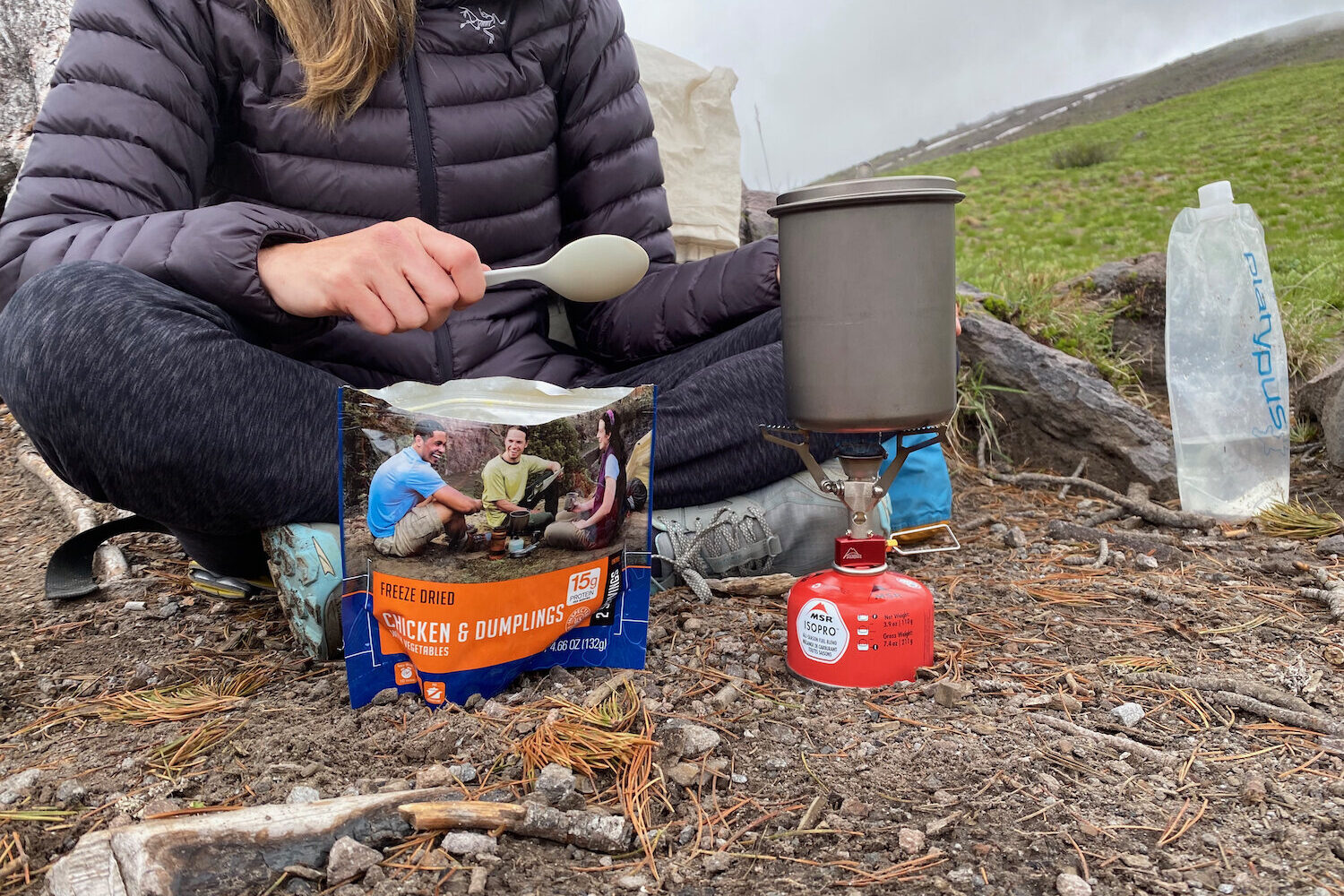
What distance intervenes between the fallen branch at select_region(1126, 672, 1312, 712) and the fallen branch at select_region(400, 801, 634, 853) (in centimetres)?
77

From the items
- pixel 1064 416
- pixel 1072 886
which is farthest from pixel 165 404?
pixel 1064 416

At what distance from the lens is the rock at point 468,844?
0.85 metres

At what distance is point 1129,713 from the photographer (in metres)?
1.11

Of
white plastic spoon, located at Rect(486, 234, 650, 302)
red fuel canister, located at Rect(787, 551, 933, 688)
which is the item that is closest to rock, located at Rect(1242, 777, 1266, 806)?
red fuel canister, located at Rect(787, 551, 933, 688)

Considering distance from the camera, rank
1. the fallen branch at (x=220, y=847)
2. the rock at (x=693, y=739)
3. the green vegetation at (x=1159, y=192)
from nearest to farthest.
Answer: the fallen branch at (x=220, y=847) < the rock at (x=693, y=739) < the green vegetation at (x=1159, y=192)

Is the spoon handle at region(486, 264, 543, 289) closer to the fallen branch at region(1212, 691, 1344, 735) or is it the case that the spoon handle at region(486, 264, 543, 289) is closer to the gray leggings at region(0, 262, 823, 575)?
the gray leggings at region(0, 262, 823, 575)

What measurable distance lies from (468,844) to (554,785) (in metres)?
0.10

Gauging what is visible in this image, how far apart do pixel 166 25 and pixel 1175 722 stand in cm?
183

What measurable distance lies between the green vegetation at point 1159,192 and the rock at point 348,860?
2.73 metres

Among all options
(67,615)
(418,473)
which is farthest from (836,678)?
(67,615)

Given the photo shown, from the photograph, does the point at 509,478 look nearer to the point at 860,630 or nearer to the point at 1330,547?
the point at 860,630

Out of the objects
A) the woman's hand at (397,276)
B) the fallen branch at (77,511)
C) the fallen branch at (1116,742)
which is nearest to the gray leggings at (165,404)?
the woman's hand at (397,276)

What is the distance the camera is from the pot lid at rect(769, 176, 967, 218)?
1078 mm

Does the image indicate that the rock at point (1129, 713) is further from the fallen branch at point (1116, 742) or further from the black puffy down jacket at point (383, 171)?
the black puffy down jacket at point (383, 171)
